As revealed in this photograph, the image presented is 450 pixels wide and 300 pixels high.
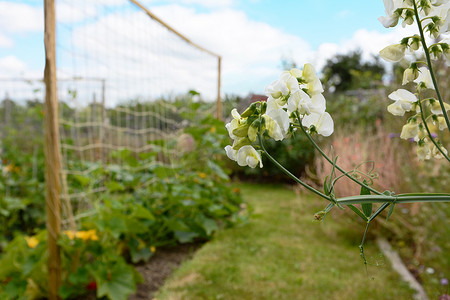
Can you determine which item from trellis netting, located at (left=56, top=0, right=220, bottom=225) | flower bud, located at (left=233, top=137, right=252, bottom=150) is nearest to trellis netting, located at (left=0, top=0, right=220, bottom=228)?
trellis netting, located at (left=56, top=0, right=220, bottom=225)

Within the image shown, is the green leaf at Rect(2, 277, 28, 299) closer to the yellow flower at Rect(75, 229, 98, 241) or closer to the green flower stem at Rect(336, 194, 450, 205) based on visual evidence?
the yellow flower at Rect(75, 229, 98, 241)

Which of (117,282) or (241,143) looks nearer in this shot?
(241,143)

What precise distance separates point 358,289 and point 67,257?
5.32 ft

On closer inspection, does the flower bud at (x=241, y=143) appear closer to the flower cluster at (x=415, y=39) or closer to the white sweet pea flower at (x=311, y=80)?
the white sweet pea flower at (x=311, y=80)

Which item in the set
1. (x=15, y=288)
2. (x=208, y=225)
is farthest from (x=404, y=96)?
(x=208, y=225)

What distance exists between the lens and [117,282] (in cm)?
187

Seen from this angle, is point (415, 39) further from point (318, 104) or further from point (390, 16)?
point (318, 104)

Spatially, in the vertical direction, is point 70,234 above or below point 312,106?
below

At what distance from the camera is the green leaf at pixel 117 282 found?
1.79m

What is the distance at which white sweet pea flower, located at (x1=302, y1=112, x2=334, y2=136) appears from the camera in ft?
1.87

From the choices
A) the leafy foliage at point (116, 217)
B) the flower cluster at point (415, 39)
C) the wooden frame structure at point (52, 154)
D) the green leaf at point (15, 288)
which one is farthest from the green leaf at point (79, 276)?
the flower cluster at point (415, 39)

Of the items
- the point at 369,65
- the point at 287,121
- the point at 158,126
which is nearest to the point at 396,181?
the point at 158,126

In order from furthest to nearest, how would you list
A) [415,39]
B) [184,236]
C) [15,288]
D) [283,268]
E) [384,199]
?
1. [184,236]
2. [283,268]
3. [15,288]
4. [415,39]
5. [384,199]

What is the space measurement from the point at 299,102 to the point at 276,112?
0.12ft
